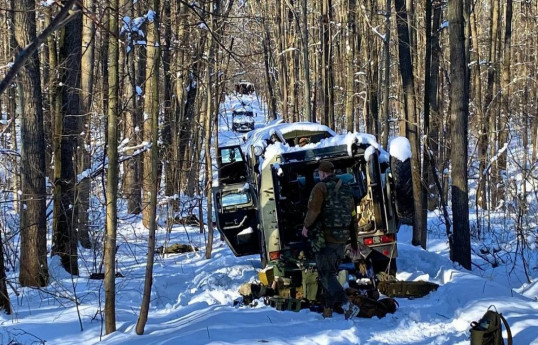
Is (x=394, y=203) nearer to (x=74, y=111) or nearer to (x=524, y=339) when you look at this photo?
(x=524, y=339)

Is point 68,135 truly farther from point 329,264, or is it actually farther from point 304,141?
point 329,264

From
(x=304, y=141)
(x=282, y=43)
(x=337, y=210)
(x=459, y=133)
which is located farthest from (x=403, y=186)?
(x=282, y=43)

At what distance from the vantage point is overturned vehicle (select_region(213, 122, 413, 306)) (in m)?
8.99

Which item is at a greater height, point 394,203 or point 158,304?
point 394,203

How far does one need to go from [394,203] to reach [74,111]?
612 cm

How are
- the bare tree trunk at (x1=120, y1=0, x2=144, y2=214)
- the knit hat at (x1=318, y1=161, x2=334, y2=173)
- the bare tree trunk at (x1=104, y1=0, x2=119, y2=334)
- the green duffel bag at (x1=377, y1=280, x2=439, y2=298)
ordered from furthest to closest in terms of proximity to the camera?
1. the green duffel bag at (x1=377, y1=280, x2=439, y2=298)
2. the bare tree trunk at (x1=120, y1=0, x2=144, y2=214)
3. the knit hat at (x1=318, y1=161, x2=334, y2=173)
4. the bare tree trunk at (x1=104, y1=0, x2=119, y2=334)

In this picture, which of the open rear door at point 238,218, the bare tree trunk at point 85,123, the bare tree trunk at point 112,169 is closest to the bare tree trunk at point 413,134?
the open rear door at point 238,218

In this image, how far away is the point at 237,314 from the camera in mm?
7340

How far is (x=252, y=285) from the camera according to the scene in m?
9.31

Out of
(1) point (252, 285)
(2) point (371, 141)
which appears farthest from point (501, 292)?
(1) point (252, 285)

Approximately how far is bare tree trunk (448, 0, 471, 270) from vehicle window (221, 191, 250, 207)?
386 centimetres

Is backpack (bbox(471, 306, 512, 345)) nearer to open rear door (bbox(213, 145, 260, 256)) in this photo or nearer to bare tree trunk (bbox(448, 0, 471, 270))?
open rear door (bbox(213, 145, 260, 256))

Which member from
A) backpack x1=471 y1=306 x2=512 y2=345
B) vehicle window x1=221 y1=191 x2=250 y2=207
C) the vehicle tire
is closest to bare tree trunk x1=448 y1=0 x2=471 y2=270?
the vehicle tire

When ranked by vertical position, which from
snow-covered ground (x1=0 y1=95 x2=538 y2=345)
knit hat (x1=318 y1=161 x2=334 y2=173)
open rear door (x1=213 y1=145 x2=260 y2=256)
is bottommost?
snow-covered ground (x1=0 y1=95 x2=538 y2=345)
